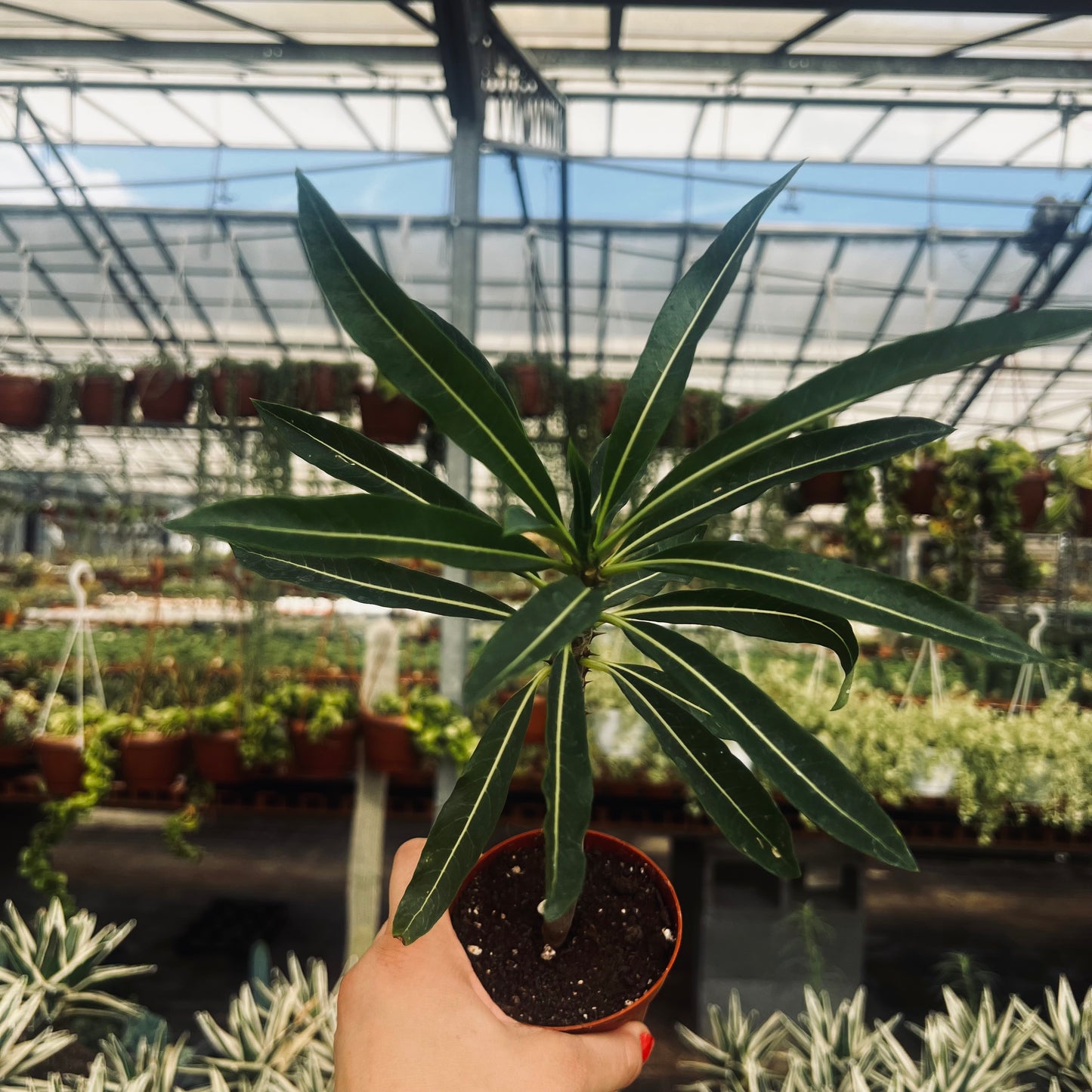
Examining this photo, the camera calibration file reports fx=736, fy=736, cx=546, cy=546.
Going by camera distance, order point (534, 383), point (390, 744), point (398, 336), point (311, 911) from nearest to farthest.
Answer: point (398, 336)
point (390, 744)
point (534, 383)
point (311, 911)

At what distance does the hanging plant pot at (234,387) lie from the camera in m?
2.57

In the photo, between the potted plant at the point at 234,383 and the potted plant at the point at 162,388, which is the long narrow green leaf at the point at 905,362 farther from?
the potted plant at the point at 162,388

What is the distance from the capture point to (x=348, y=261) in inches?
21.4

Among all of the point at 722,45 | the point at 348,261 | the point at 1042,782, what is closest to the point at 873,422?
the point at 348,261

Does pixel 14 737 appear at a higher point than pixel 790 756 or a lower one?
lower

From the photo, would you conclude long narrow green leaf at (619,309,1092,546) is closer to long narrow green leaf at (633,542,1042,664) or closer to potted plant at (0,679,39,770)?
long narrow green leaf at (633,542,1042,664)

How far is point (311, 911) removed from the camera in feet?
11.6

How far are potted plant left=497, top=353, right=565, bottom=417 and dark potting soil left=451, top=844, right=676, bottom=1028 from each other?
1.90 meters

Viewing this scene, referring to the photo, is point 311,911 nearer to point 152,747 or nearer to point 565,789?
point 152,747

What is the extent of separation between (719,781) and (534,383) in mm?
2035

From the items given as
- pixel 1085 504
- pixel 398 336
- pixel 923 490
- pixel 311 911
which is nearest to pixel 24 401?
pixel 311 911

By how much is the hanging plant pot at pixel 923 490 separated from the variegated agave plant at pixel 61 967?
2.59 m

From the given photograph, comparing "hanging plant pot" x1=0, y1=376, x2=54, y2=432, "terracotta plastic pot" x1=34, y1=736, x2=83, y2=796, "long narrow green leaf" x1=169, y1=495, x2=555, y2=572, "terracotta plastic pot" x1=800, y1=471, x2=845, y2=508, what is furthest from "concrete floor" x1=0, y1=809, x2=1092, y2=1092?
"long narrow green leaf" x1=169, y1=495, x2=555, y2=572

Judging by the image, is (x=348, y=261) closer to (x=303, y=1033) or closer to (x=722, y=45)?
(x=303, y=1033)
